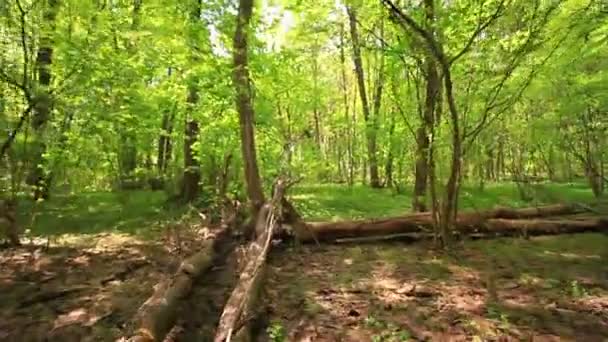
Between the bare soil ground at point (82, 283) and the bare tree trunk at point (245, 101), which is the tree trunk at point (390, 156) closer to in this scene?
the bare tree trunk at point (245, 101)

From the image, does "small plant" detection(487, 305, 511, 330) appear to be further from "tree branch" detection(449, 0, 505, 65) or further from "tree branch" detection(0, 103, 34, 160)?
"tree branch" detection(0, 103, 34, 160)

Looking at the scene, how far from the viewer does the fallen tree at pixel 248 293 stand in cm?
425

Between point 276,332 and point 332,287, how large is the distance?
→ 1643 mm

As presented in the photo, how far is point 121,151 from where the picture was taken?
1345 cm

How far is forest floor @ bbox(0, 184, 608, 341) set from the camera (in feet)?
16.4

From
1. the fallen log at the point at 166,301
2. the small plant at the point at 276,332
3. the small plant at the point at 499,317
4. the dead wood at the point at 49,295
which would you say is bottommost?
the small plant at the point at 276,332

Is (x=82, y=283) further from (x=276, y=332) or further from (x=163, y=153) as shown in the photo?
(x=163, y=153)

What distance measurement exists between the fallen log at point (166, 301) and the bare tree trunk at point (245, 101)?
5.34 ft

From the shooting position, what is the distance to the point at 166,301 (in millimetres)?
5039

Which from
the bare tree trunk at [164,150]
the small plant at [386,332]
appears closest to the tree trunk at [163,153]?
the bare tree trunk at [164,150]

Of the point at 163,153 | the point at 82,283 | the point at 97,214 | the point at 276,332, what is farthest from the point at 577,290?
the point at 163,153

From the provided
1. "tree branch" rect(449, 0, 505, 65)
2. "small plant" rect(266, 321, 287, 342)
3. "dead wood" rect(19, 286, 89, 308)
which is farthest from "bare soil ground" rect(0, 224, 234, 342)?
"tree branch" rect(449, 0, 505, 65)

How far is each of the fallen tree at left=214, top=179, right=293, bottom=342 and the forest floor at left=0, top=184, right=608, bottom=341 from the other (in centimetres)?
33

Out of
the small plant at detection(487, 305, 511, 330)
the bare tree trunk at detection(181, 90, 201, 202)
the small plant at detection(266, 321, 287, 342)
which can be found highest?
the bare tree trunk at detection(181, 90, 201, 202)
